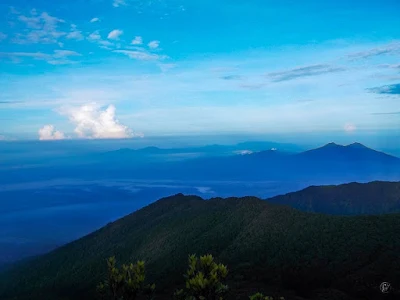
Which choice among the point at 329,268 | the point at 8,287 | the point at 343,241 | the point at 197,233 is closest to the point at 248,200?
the point at 197,233

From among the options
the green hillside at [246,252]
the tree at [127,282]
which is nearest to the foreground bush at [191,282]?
the tree at [127,282]

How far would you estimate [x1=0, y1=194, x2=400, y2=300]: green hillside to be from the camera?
8038 cm

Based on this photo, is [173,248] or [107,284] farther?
[173,248]

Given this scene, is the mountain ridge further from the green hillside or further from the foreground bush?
the foreground bush

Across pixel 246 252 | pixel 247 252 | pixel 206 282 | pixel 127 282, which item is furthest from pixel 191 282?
pixel 246 252

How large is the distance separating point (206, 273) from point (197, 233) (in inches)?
5072

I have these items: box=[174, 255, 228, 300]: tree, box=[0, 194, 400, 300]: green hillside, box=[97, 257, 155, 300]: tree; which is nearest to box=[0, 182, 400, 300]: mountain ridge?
box=[0, 194, 400, 300]: green hillside

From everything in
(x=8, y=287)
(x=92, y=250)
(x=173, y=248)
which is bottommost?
Answer: (x=8, y=287)

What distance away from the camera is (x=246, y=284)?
269 ft

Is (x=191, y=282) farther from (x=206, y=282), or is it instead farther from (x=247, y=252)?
(x=247, y=252)

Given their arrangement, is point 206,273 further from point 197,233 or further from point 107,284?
point 197,233

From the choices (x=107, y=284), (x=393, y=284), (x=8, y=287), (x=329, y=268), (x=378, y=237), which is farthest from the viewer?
(x=8, y=287)

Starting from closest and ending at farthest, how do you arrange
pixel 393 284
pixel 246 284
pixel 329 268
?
pixel 393 284 < pixel 246 284 < pixel 329 268

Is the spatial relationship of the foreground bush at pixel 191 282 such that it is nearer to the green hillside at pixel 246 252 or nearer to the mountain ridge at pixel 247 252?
the mountain ridge at pixel 247 252
